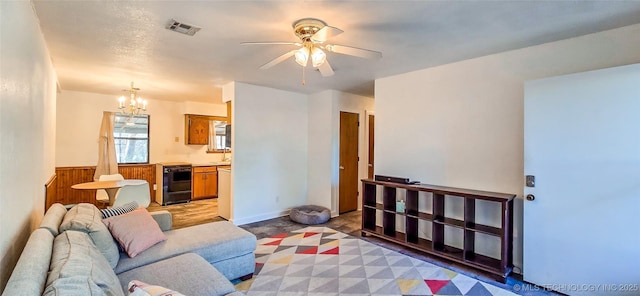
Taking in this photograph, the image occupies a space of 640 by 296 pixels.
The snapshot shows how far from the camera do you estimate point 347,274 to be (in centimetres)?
282

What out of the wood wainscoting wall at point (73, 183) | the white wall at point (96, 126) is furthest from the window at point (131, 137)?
the wood wainscoting wall at point (73, 183)

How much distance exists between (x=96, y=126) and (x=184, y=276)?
18.5ft

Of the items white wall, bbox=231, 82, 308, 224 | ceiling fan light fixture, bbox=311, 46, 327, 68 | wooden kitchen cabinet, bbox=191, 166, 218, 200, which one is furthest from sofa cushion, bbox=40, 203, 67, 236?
wooden kitchen cabinet, bbox=191, 166, 218, 200

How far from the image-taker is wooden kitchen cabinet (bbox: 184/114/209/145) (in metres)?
6.86

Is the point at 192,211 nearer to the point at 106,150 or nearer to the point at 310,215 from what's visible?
the point at 106,150

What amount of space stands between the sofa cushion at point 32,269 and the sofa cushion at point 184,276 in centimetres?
53

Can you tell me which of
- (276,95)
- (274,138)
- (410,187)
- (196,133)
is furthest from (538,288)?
(196,133)

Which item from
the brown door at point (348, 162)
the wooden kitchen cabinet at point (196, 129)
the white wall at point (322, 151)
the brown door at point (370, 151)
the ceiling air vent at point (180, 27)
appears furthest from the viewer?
the wooden kitchen cabinet at point (196, 129)

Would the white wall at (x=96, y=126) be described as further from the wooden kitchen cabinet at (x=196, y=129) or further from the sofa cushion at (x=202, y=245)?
the sofa cushion at (x=202, y=245)

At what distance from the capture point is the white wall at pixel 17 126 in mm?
1429

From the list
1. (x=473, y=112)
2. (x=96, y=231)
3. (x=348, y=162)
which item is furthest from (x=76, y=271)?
(x=348, y=162)

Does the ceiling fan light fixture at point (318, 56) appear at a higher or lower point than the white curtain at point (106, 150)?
higher

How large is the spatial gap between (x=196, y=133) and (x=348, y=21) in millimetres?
5739

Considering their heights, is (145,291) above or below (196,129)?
below
